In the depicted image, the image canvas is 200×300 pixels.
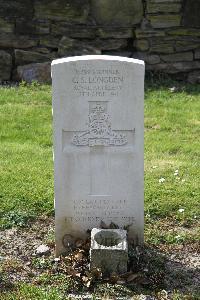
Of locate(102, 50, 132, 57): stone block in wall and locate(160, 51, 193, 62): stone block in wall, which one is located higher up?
locate(102, 50, 132, 57): stone block in wall

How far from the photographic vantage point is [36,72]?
32.0 ft

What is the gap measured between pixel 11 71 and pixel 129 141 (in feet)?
19.2

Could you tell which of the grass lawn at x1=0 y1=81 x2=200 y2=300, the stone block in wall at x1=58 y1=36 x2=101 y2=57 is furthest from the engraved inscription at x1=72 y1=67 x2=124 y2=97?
the stone block in wall at x1=58 y1=36 x2=101 y2=57

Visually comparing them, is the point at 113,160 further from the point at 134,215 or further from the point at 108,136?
the point at 134,215

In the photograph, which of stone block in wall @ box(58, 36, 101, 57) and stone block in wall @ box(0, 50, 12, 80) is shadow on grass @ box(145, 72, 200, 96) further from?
stone block in wall @ box(0, 50, 12, 80)

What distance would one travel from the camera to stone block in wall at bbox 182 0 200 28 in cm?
973

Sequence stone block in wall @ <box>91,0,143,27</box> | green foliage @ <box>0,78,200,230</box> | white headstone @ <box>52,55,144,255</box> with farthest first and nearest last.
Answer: stone block in wall @ <box>91,0,143,27</box> < green foliage @ <box>0,78,200,230</box> < white headstone @ <box>52,55,144,255</box>

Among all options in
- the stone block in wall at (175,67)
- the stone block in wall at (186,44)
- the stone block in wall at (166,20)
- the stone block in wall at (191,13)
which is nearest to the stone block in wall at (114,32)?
the stone block in wall at (166,20)

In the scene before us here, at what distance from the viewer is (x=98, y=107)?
4.54 m

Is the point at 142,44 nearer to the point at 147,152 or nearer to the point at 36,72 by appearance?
the point at 36,72

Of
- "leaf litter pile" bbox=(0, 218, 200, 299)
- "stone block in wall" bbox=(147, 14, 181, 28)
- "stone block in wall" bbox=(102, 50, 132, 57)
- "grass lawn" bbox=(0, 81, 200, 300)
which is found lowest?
"leaf litter pile" bbox=(0, 218, 200, 299)

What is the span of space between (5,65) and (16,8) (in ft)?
3.09

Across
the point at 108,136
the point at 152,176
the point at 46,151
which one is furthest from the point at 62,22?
the point at 108,136

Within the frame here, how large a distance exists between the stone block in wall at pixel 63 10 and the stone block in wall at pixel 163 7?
3.32 ft
